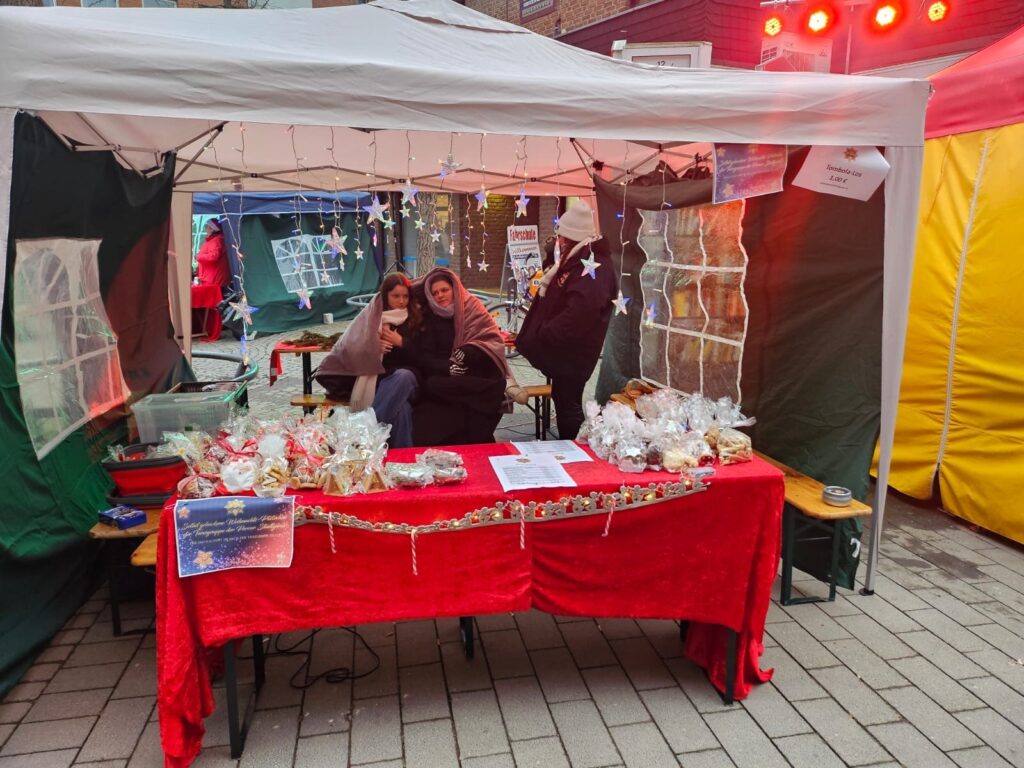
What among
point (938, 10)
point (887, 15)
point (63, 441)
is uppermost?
point (938, 10)

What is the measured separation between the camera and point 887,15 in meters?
6.20

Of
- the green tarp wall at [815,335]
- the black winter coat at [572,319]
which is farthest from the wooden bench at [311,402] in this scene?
the green tarp wall at [815,335]

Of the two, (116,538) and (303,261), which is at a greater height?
(303,261)

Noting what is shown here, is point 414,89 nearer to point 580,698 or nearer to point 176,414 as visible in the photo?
point 176,414

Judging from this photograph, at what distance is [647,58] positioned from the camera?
8328 millimetres

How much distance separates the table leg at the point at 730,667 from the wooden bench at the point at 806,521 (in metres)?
0.89

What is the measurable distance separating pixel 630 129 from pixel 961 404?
325cm

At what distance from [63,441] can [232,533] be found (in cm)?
170

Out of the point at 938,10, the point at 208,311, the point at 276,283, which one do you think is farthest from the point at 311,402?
the point at 276,283

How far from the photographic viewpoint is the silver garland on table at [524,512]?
2.47m

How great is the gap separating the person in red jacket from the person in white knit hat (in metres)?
8.47

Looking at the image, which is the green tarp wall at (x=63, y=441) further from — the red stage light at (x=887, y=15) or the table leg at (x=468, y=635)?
the red stage light at (x=887, y=15)

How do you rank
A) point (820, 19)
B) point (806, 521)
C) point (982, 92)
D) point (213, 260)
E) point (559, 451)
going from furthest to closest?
point (213, 260) < point (820, 19) < point (982, 92) < point (806, 521) < point (559, 451)

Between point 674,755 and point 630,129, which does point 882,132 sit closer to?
point 630,129
